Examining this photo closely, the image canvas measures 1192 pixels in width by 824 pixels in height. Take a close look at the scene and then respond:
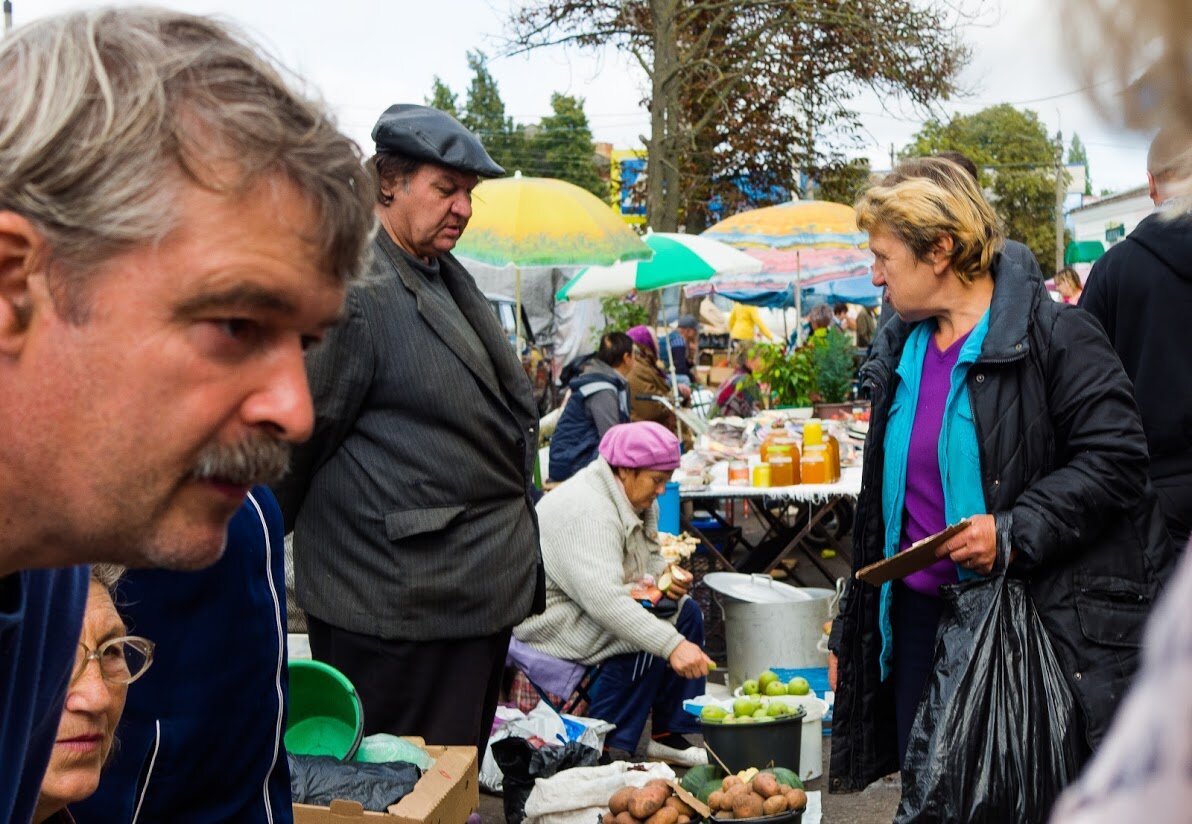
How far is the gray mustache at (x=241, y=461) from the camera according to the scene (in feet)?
3.45

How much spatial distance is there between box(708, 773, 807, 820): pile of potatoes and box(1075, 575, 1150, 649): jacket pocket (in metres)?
1.64

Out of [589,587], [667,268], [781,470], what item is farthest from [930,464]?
[667,268]

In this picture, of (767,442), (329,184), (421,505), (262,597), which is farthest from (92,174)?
(767,442)

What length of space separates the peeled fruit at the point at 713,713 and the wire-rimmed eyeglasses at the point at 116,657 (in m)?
3.41

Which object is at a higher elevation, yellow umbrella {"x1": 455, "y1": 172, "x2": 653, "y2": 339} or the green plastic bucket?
yellow umbrella {"x1": 455, "y1": 172, "x2": 653, "y2": 339}

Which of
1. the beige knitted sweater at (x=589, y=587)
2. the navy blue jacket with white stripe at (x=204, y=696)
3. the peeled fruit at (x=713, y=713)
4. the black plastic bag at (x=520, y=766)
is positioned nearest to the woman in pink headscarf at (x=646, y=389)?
the beige knitted sweater at (x=589, y=587)

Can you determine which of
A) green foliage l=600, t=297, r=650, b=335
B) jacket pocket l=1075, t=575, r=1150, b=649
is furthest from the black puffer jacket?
green foliage l=600, t=297, r=650, b=335

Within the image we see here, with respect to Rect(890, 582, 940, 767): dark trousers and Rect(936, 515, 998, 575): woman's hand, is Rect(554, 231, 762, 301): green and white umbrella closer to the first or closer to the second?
Rect(890, 582, 940, 767): dark trousers

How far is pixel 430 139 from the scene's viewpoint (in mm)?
3844

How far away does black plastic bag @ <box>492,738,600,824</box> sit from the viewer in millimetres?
4945

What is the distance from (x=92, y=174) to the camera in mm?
989

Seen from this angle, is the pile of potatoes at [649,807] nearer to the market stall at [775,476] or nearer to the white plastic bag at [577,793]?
the white plastic bag at [577,793]

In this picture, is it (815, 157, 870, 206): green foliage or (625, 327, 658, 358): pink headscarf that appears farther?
(815, 157, 870, 206): green foliage

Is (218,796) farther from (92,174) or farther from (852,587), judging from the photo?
(852,587)
